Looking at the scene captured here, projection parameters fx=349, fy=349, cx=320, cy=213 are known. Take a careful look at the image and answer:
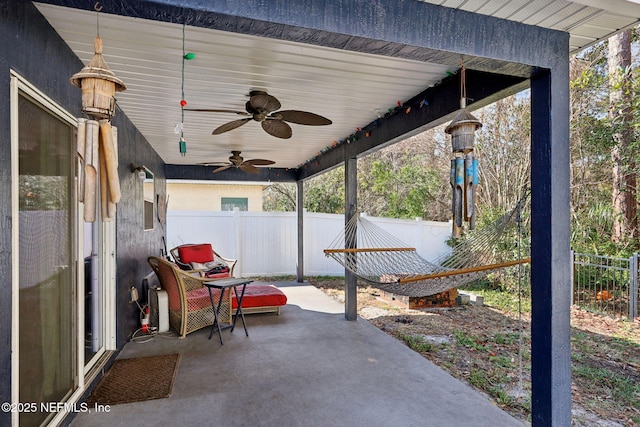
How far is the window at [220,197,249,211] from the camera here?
9.88 m

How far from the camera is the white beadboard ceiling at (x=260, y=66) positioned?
1.78m

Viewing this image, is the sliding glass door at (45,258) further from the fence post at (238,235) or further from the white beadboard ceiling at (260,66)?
the fence post at (238,235)

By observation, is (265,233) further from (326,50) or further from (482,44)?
(482,44)

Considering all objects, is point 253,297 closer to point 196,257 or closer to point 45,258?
point 196,257

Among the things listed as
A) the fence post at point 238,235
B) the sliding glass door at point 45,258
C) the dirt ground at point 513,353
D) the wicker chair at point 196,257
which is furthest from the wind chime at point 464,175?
the fence post at point 238,235

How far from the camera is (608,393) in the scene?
2.75 metres

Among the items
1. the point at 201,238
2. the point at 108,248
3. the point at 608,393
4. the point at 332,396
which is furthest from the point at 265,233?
the point at 608,393

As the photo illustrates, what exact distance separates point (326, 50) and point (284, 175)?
16.7ft

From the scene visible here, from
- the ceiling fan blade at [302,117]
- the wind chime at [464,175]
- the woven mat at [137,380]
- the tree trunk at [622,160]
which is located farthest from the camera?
the tree trunk at [622,160]

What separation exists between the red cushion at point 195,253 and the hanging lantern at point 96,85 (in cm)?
481

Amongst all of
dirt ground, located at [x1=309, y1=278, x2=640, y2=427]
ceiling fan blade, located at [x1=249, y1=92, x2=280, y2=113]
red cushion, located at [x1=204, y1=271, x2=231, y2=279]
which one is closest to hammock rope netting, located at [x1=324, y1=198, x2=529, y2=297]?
dirt ground, located at [x1=309, y1=278, x2=640, y2=427]

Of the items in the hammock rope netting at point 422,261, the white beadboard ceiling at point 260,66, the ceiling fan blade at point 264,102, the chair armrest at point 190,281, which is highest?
the white beadboard ceiling at point 260,66

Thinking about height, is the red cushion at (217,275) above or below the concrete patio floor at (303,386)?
above

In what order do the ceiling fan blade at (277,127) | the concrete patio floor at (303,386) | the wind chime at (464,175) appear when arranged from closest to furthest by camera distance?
the wind chime at (464,175)
the concrete patio floor at (303,386)
the ceiling fan blade at (277,127)
